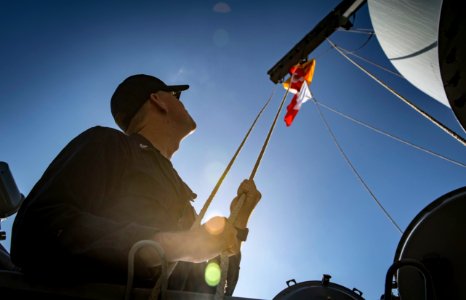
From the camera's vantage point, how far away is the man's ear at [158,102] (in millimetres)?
2721

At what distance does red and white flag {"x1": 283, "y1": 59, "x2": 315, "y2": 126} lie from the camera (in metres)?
7.29

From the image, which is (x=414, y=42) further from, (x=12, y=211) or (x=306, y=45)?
(x=12, y=211)

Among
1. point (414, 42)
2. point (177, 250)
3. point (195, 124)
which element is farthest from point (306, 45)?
point (177, 250)

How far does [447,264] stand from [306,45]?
8.58 metres

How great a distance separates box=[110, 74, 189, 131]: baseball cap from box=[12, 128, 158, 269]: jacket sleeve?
50.6 inches

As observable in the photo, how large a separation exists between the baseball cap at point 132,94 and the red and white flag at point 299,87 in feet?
15.6

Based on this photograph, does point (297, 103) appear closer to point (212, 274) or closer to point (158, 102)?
point (158, 102)

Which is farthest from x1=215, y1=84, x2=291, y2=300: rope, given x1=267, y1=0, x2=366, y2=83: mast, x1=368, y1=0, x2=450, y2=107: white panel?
x1=267, y1=0, x2=366, y2=83: mast

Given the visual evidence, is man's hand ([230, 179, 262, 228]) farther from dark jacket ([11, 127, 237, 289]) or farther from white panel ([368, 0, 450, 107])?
white panel ([368, 0, 450, 107])

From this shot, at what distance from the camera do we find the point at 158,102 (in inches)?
108

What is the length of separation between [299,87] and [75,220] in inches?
280

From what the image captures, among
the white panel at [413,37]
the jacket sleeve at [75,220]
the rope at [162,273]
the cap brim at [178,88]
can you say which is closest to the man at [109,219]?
the jacket sleeve at [75,220]

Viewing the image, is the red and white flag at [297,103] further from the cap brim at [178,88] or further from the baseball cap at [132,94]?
the baseball cap at [132,94]

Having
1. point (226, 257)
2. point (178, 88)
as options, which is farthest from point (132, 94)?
point (226, 257)
